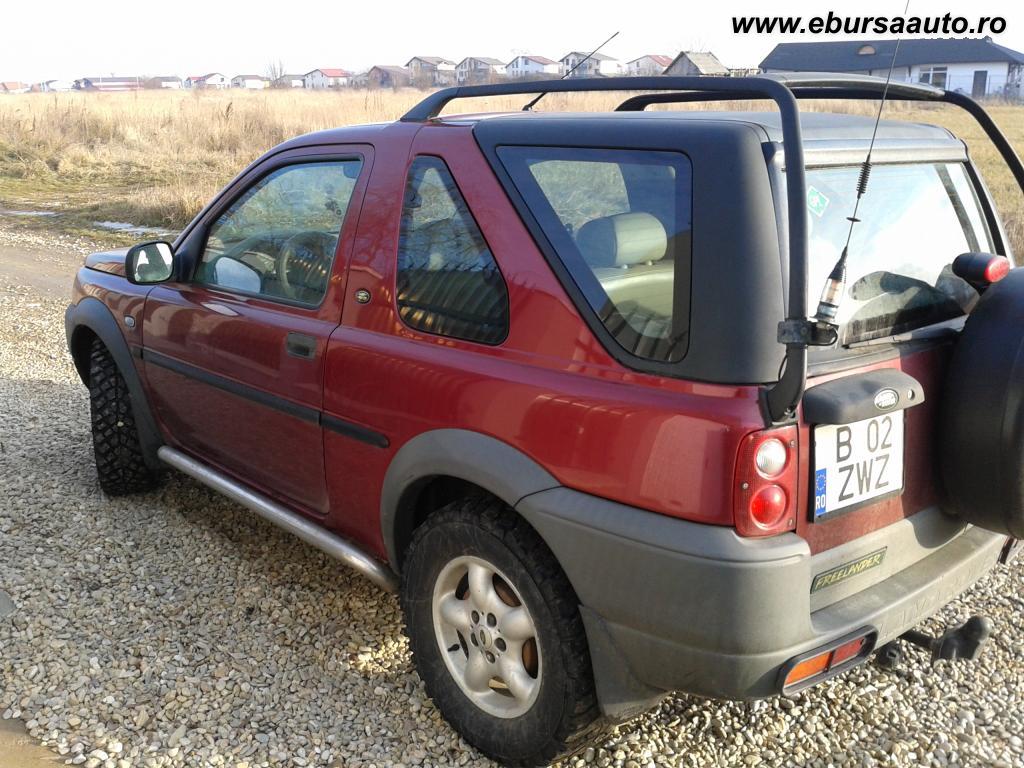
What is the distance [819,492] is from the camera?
2.18 m

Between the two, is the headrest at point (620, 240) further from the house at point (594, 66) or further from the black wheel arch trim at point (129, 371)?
the black wheel arch trim at point (129, 371)

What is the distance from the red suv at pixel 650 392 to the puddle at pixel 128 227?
10.8 meters

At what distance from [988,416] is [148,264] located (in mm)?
3114

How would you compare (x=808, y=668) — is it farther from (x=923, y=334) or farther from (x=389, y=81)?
(x=389, y=81)

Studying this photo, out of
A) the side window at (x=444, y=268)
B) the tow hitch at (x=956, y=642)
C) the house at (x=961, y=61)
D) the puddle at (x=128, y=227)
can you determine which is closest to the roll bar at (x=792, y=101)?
the side window at (x=444, y=268)

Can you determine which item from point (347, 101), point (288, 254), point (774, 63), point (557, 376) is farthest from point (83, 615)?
point (774, 63)

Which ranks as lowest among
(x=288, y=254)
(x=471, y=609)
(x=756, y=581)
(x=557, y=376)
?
(x=471, y=609)

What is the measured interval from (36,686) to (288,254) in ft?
5.55

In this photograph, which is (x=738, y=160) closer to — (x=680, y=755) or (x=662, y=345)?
(x=662, y=345)

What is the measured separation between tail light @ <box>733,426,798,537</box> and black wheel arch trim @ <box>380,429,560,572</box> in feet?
1.58

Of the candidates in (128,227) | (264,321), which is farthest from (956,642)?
(128,227)

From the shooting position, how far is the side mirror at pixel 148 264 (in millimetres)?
3748

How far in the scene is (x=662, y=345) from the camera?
2.20 metres

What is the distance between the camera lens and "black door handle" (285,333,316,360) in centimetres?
309
